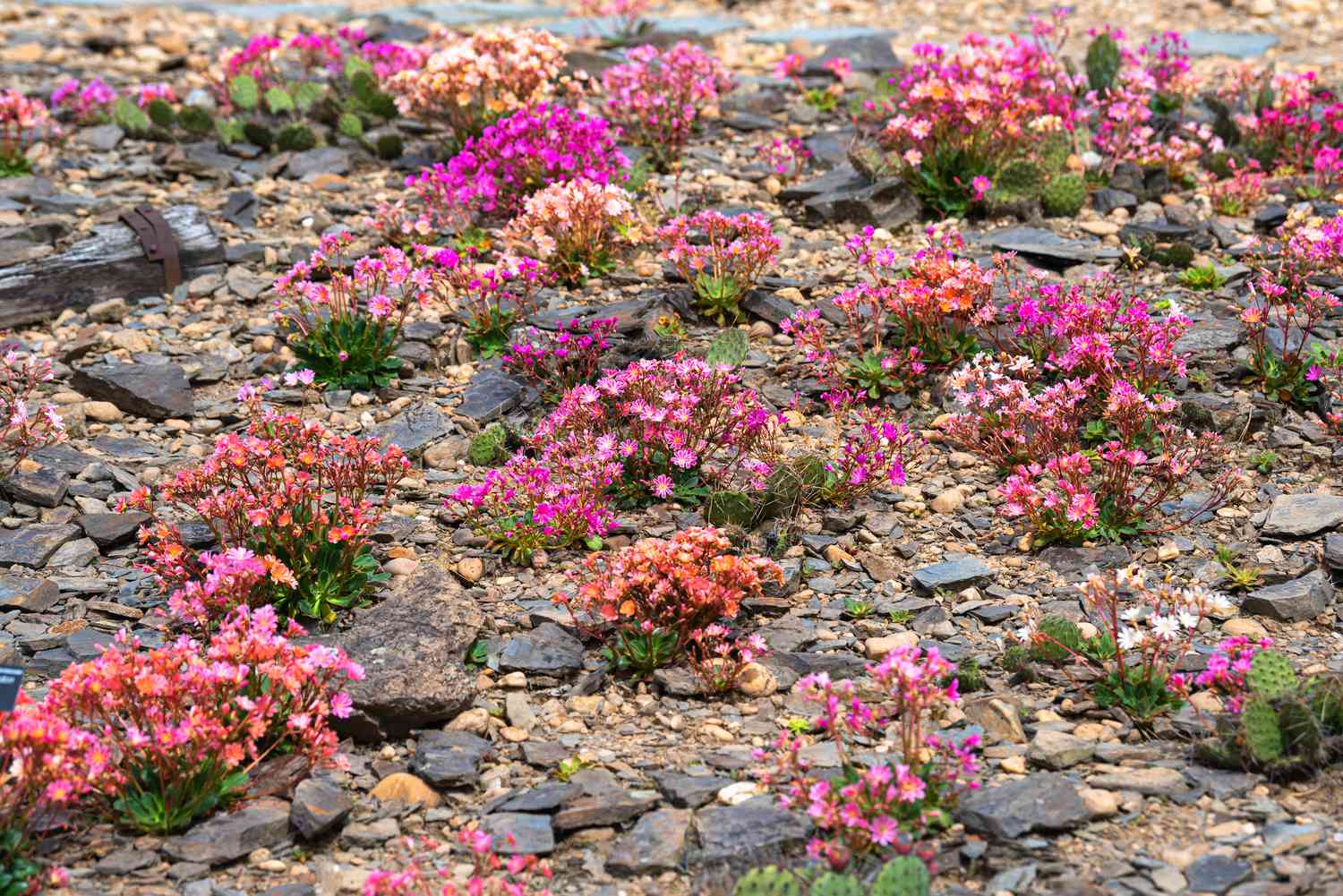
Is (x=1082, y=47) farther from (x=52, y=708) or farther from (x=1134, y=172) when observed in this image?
(x=52, y=708)

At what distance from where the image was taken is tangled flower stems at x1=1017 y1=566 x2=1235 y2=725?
544 centimetres

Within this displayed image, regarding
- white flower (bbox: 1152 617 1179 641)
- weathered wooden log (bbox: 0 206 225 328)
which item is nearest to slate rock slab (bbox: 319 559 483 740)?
white flower (bbox: 1152 617 1179 641)

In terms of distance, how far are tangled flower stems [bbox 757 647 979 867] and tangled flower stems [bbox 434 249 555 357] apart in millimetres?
3892

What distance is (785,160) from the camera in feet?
35.2

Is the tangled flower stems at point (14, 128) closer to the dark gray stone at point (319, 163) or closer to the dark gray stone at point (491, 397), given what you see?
the dark gray stone at point (319, 163)

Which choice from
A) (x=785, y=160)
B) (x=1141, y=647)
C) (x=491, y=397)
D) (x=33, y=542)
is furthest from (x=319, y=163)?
(x=1141, y=647)

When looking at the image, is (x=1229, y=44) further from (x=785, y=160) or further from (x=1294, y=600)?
(x=1294, y=600)

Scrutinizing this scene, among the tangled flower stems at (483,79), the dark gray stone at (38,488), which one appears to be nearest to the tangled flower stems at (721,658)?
the dark gray stone at (38,488)

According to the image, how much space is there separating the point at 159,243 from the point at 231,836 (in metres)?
5.67

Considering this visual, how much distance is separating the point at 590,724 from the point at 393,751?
0.80 metres

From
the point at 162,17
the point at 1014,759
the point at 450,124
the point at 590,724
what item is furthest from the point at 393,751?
the point at 162,17

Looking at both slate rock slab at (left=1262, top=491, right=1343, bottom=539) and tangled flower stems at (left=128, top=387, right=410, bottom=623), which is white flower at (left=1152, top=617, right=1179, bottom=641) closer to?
slate rock slab at (left=1262, top=491, right=1343, bottom=539)

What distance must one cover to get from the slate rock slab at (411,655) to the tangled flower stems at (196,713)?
0.27m

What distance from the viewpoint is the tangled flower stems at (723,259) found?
8.61 metres
